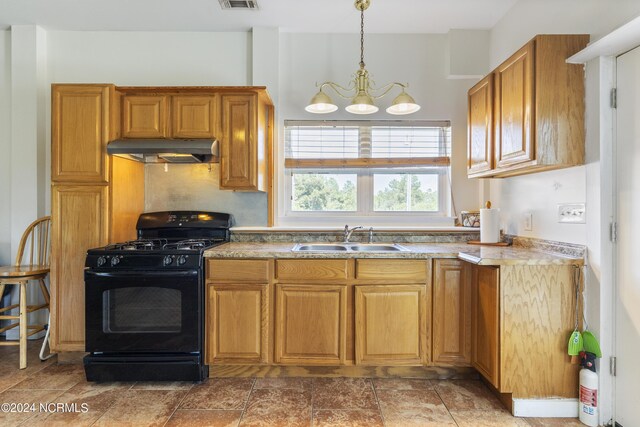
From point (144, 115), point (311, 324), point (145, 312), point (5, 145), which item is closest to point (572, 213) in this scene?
point (311, 324)

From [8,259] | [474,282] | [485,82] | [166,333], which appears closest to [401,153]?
[485,82]

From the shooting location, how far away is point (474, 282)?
7.14 ft

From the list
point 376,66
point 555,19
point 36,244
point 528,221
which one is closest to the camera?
point 555,19

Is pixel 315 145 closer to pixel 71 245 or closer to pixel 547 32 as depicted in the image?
pixel 547 32

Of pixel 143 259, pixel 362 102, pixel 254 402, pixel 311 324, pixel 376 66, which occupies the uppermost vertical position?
pixel 376 66

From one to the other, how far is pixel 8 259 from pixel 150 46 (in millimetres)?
2204

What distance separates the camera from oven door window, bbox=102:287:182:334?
2.21m

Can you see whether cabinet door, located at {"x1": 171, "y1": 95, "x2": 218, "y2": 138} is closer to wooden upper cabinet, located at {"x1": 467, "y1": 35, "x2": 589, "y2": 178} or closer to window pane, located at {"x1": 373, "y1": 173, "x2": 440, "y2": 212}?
window pane, located at {"x1": 373, "y1": 173, "x2": 440, "y2": 212}

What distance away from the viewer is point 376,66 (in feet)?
9.98

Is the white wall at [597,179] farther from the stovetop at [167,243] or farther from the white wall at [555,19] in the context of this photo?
the stovetop at [167,243]

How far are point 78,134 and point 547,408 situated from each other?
11.1ft

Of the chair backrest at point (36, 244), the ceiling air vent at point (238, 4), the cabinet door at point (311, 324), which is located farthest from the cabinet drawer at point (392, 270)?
the chair backrest at point (36, 244)

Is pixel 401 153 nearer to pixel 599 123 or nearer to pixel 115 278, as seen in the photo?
pixel 599 123

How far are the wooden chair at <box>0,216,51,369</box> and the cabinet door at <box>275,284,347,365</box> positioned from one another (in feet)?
5.91
